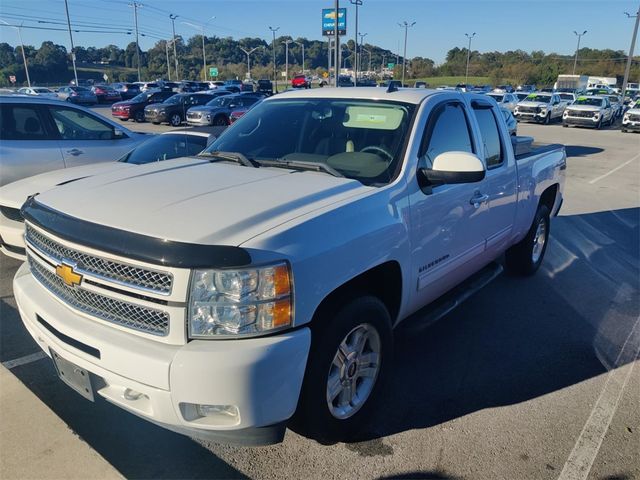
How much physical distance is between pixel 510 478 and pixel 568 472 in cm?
33

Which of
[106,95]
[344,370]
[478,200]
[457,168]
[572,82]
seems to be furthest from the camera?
[572,82]

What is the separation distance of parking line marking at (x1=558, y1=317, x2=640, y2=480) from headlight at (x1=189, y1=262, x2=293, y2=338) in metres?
1.84

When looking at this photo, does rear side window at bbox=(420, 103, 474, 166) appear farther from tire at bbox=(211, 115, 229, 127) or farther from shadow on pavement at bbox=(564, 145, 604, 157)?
tire at bbox=(211, 115, 229, 127)

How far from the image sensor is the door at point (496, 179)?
411 cm

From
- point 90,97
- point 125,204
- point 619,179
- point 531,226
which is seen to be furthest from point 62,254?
point 90,97

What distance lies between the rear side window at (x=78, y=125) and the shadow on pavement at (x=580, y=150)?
14855 millimetres

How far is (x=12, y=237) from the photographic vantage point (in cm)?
495

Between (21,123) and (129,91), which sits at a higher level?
(21,123)

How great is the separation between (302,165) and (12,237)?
3.34 meters

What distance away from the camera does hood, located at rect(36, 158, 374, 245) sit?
7.47 ft

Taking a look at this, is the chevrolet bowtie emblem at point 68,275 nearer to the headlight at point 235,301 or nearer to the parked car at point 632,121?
the headlight at point 235,301

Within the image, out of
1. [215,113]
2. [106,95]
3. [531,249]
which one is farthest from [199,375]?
[106,95]

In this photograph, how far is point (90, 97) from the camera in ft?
138

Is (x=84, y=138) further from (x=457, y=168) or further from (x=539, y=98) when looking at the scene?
(x=539, y=98)
